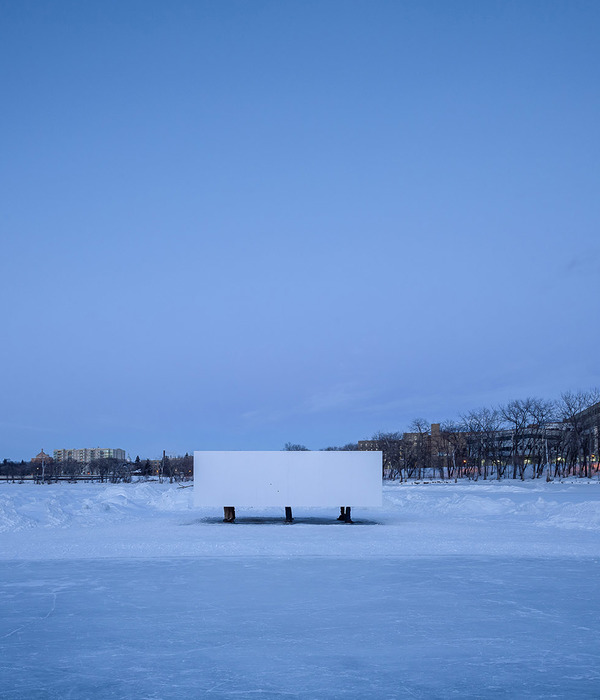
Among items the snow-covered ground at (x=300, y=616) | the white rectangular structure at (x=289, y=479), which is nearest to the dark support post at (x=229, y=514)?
the white rectangular structure at (x=289, y=479)

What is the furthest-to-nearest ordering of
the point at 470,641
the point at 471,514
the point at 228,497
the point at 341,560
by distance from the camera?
1. the point at 471,514
2. the point at 228,497
3. the point at 341,560
4. the point at 470,641

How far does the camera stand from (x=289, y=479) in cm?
2342

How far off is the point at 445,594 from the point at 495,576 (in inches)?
82.7

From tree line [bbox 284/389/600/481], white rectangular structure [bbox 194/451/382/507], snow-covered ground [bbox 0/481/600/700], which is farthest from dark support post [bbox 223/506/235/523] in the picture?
tree line [bbox 284/389/600/481]

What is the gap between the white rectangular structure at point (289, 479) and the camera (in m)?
23.3

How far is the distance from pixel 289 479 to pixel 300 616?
14.3 metres

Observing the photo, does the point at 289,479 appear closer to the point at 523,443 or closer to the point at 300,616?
the point at 300,616

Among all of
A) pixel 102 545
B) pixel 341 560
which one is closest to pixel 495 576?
pixel 341 560

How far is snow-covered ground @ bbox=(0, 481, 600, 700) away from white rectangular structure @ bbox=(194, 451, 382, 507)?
3.77 m

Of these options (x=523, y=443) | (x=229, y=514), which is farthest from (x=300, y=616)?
(x=523, y=443)

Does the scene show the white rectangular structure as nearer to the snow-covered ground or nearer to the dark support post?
the dark support post

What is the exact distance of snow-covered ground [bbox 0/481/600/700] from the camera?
6.42m

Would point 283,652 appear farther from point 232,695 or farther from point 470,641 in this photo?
point 470,641

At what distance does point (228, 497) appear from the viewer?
23.4m
